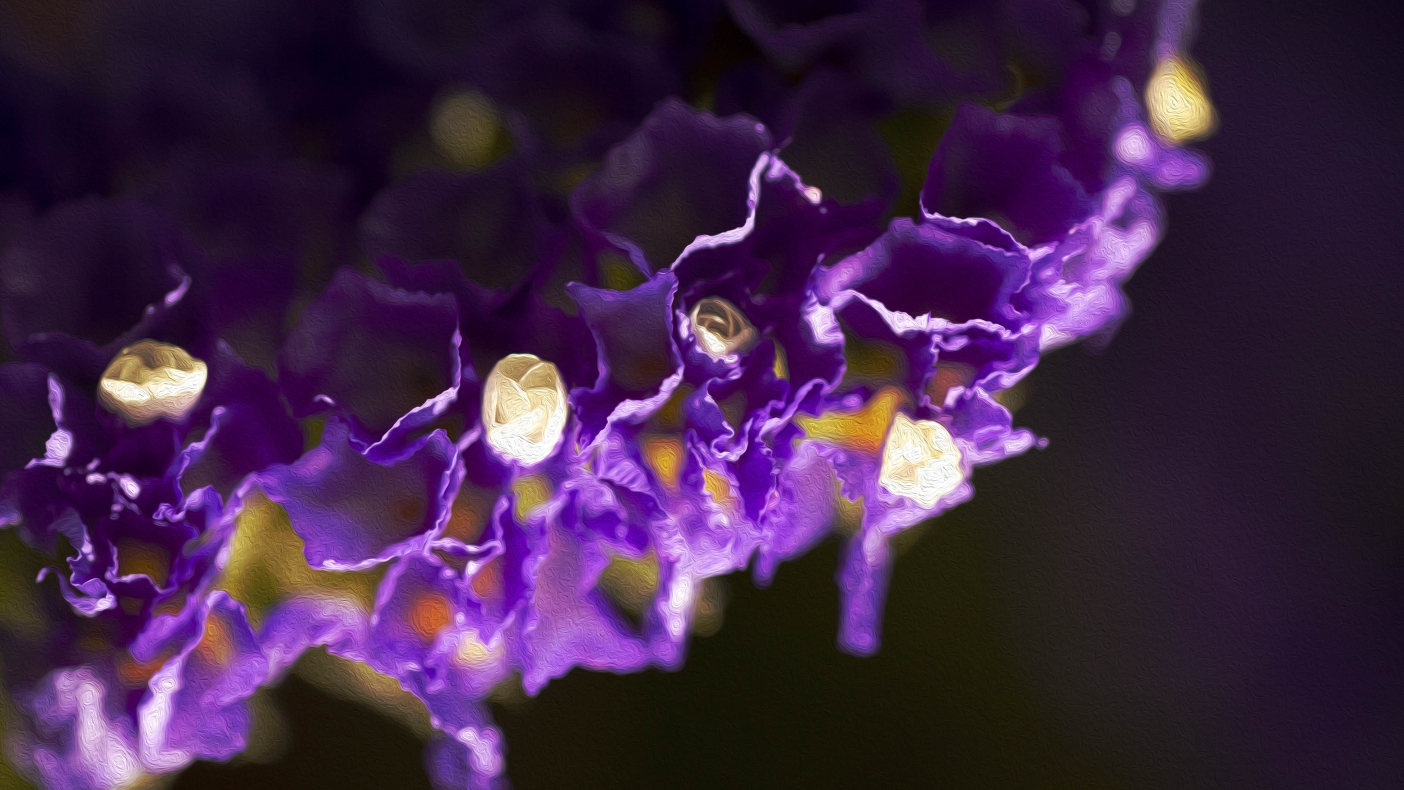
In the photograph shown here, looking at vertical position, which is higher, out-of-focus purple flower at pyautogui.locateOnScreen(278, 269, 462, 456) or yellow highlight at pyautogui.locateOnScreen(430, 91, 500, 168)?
yellow highlight at pyautogui.locateOnScreen(430, 91, 500, 168)

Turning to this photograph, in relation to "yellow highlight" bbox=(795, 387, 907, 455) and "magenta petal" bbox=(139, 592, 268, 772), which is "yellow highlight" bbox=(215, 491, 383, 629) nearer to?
"magenta petal" bbox=(139, 592, 268, 772)

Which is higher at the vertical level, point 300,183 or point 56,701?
point 300,183

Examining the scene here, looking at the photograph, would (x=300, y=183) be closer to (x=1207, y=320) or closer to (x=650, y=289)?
(x=650, y=289)

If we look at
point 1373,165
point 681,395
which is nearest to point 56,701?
point 681,395

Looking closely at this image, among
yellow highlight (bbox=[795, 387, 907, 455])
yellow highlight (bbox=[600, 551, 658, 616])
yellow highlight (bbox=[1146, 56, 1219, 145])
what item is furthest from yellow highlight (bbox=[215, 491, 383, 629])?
yellow highlight (bbox=[1146, 56, 1219, 145])

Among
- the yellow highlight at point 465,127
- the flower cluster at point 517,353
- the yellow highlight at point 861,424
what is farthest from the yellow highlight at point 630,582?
the yellow highlight at point 465,127

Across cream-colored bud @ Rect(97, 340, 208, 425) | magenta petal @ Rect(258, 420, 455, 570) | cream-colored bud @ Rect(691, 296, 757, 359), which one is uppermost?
cream-colored bud @ Rect(691, 296, 757, 359)

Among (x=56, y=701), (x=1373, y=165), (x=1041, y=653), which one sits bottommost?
(x=56, y=701)
